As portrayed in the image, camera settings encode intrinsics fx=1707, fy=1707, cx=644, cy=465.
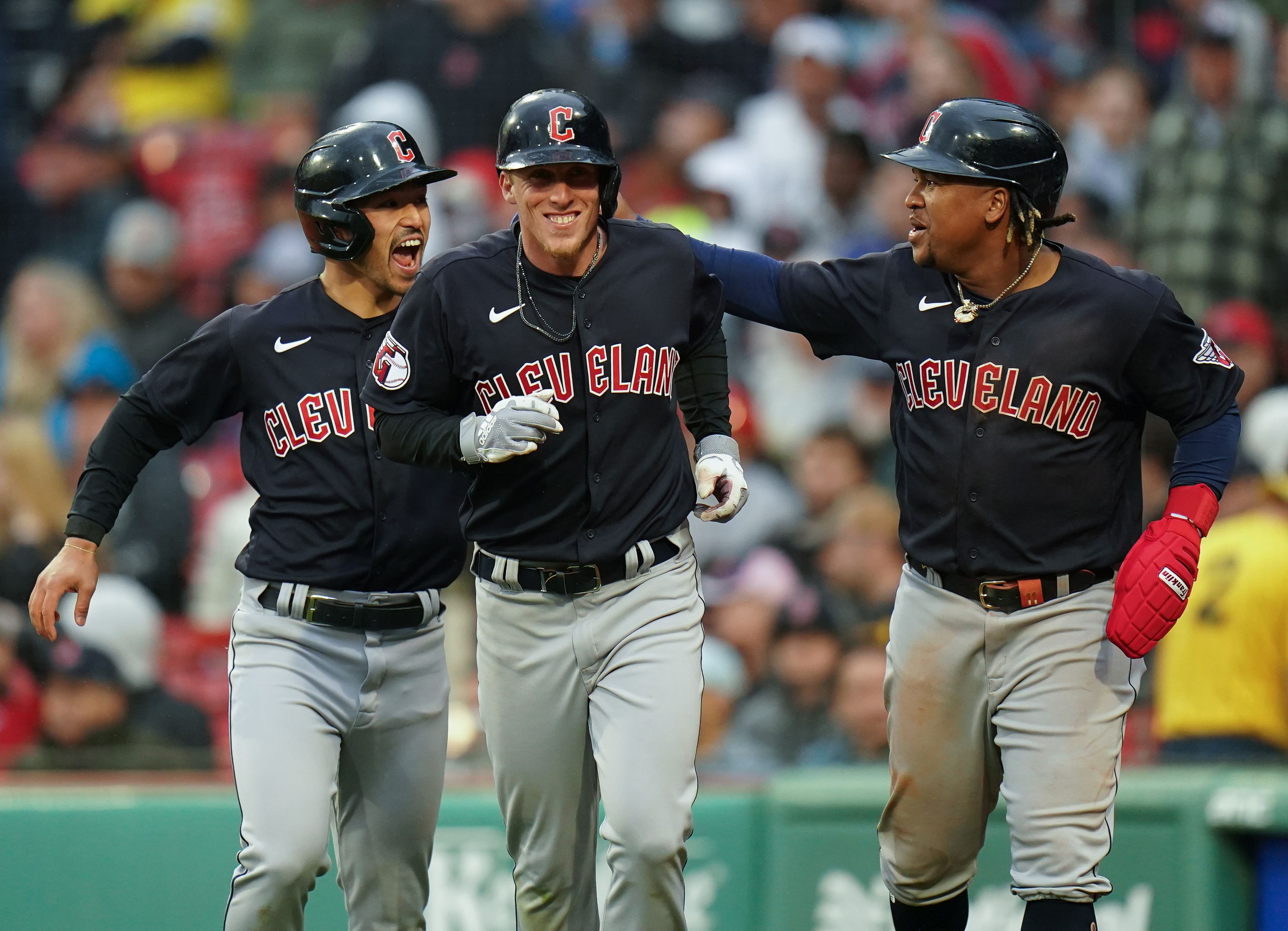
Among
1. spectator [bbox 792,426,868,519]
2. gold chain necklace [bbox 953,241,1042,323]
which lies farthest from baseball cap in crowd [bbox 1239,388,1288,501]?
gold chain necklace [bbox 953,241,1042,323]

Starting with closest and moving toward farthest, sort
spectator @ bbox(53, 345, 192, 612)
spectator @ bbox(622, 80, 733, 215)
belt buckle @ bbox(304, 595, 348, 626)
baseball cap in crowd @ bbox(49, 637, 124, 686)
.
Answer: belt buckle @ bbox(304, 595, 348, 626)
baseball cap in crowd @ bbox(49, 637, 124, 686)
spectator @ bbox(53, 345, 192, 612)
spectator @ bbox(622, 80, 733, 215)

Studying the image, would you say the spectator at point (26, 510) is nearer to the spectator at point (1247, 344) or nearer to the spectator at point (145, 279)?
the spectator at point (145, 279)

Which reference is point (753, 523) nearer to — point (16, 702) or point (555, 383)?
point (16, 702)

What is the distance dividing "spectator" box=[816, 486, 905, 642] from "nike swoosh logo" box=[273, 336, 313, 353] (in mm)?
3039

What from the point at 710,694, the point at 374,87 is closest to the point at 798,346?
the point at 710,694

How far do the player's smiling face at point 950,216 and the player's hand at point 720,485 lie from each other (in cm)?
66

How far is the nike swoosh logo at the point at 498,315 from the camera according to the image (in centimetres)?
392

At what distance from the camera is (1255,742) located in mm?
5691

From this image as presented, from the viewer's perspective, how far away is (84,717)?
6.55m

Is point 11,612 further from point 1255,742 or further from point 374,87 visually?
point 1255,742

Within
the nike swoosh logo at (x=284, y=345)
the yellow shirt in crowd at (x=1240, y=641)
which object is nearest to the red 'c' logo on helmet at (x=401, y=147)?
the nike swoosh logo at (x=284, y=345)

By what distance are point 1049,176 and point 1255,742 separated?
2.60 m

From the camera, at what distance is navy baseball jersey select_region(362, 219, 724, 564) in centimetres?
391

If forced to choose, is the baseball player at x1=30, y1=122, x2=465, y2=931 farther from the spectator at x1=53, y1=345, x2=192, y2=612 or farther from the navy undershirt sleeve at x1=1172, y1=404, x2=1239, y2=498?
the spectator at x1=53, y1=345, x2=192, y2=612
